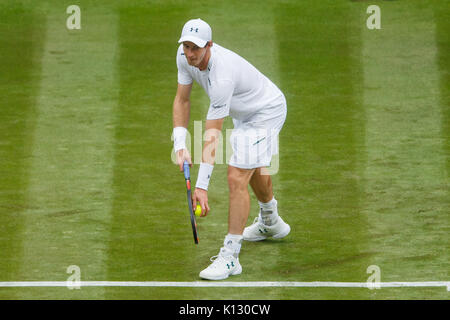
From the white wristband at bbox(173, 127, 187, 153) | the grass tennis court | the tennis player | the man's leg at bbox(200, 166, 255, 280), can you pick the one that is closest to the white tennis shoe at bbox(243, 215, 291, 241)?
the tennis player

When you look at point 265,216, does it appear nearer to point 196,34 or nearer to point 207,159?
point 207,159

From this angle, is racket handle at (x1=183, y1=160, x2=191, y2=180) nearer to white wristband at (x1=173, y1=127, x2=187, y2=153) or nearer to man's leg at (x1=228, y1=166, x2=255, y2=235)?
white wristband at (x1=173, y1=127, x2=187, y2=153)

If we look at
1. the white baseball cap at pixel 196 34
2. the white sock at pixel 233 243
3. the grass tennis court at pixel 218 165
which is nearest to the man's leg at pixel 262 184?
the grass tennis court at pixel 218 165

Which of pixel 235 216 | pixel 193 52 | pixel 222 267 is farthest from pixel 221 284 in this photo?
pixel 193 52

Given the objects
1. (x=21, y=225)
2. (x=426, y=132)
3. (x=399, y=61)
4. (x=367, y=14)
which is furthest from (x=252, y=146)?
(x=367, y=14)

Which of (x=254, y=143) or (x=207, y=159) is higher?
(x=254, y=143)

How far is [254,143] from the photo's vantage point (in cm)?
931

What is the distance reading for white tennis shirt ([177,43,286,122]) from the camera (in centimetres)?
883

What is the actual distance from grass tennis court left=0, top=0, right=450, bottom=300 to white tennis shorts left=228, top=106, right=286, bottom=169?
0.90 metres

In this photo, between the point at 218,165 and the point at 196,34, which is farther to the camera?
the point at 218,165

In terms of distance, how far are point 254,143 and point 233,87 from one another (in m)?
0.63
